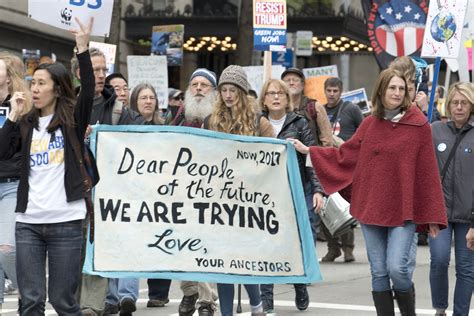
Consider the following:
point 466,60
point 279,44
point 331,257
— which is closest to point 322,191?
point 331,257

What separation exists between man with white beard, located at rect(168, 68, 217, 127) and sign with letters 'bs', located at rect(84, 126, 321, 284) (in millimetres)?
949

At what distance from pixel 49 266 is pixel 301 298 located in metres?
3.55

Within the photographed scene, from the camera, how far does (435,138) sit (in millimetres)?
8734

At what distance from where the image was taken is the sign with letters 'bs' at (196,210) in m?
7.95

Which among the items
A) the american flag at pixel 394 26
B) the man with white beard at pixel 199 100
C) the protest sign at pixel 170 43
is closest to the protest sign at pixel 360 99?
the american flag at pixel 394 26

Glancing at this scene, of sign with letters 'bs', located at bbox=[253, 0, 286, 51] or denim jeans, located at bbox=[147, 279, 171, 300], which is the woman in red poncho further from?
sign with letters 'bs', located at bbox=[253, 0, 286, 51]

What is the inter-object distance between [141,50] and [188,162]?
32.0 meters

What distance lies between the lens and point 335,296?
35.4 feet

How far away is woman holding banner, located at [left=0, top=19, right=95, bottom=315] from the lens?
6672 mm

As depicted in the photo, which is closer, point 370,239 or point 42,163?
point 42,163

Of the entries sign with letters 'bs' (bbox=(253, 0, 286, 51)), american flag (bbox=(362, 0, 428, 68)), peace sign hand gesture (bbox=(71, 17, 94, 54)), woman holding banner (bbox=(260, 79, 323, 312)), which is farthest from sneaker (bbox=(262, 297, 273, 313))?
sign with letters 'bs' (bbox=(253, 0, 286, 51))

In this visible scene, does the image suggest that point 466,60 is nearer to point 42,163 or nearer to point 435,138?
point 435,138

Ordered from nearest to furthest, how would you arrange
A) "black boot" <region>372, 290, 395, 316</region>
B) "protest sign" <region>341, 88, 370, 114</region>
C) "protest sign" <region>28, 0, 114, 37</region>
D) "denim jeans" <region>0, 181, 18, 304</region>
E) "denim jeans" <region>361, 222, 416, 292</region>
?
1. "denim jeans" <region>361, 222, 416, 292</region>
2. "black boot" <region>372, 290, 395, 316</region>
3. "denim jeans" <region>0, 181, 18, 304</region>
4. "protest sign" <region>28, 0, 114, 37</region>
5. "protest sign" <region>341, 88, 370, 114</region>

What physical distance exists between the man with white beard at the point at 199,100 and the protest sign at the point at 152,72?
13232 mm
